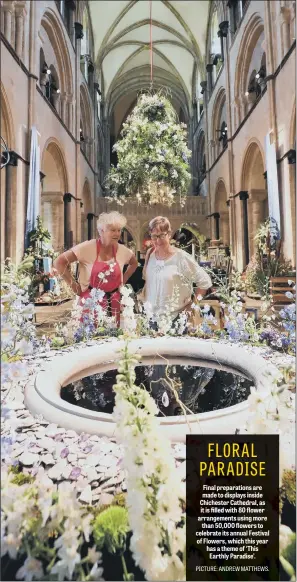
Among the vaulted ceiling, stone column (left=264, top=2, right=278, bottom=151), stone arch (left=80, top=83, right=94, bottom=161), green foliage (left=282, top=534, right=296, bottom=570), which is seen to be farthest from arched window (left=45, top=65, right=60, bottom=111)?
green foliage (left=282, top=534, right=296, bottom=570)

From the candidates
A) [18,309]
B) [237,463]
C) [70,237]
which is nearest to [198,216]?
[70,237]

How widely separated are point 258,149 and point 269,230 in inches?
18.7

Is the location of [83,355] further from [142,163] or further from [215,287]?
[142,163]

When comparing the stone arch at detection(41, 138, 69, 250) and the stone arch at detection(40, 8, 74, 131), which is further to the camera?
the stone arch at detection(40, 8, 74, 131)

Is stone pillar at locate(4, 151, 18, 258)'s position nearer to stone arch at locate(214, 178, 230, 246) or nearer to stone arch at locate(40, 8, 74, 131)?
stone arch at locate(40, 8, 74, 131)

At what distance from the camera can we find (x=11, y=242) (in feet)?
4.01

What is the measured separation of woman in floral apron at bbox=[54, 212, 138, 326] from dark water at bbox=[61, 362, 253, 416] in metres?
0.51

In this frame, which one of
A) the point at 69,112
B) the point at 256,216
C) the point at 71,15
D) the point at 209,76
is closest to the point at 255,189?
the point at 256,216

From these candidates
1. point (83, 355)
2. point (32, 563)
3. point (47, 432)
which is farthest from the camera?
point (83, 355)

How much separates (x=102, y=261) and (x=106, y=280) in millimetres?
108

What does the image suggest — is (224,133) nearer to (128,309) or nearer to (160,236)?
(160,236)

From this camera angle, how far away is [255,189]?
187cm

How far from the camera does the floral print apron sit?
1736 mm

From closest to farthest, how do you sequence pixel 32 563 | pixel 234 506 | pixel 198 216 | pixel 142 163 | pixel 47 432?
1. pixel 32 563
2. pixel 234 506
3. pixel 47 432
4. pixel 142 163
5. pixel 198 216
